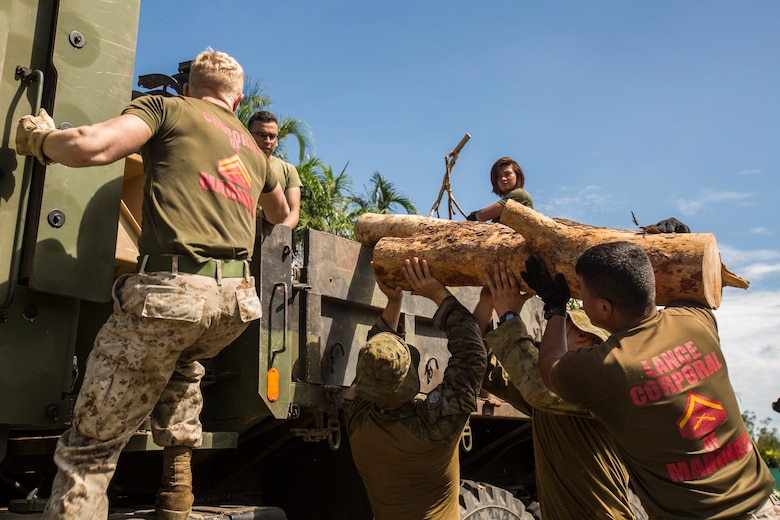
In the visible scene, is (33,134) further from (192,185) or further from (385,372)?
(385,372)

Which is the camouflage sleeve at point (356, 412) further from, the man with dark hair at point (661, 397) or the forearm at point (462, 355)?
the man with dark hair at point (661, 397)

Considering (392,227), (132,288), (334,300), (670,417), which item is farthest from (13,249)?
(670,417)

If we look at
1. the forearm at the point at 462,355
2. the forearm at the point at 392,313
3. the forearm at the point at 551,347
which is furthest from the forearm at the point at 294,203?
the forearm at the point at 551,347

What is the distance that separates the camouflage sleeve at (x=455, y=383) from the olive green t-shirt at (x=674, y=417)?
916 mm

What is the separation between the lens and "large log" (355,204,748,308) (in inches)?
127

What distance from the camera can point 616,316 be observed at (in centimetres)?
269

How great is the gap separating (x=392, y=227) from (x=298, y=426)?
1.21 meters

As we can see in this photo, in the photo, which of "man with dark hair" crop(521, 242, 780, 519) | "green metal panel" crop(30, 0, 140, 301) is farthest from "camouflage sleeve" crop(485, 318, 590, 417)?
"green metal panel" crop(30, 0, 140, 301)

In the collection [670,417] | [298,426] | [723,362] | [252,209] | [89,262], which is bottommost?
[298,426]

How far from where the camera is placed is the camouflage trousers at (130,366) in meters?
2.79

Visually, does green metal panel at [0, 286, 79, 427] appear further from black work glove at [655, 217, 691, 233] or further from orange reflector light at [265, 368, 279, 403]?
black work glove at [655, 217, 691, 233]

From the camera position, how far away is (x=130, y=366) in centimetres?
288

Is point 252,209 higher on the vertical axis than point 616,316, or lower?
higher

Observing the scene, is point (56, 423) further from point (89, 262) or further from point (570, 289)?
point (570, 289)
